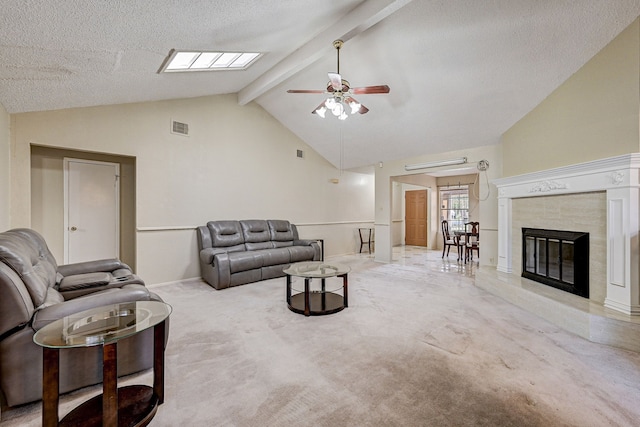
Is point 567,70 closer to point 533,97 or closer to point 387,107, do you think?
point 533,97

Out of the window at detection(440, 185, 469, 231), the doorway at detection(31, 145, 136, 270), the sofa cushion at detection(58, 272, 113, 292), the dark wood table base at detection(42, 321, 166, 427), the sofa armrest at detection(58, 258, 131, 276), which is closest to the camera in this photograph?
the dark wood table base at detection(42, 321, 166, 427)

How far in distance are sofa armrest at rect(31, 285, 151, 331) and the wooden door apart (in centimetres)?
861

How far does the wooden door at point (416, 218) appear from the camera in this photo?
9.17m

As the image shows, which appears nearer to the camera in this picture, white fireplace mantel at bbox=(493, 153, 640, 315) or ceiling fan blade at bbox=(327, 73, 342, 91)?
white fireplace mantel at bbox=(493, 153, 640, 315)

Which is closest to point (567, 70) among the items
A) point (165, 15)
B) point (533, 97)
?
point (533, 97)

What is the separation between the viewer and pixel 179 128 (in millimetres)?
4516

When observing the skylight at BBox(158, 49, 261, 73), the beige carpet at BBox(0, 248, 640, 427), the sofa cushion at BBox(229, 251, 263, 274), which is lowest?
the beige carpet at BBox(0, 248, 640, 427)

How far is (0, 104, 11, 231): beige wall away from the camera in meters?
2.79

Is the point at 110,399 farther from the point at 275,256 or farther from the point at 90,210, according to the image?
the point at 90,210

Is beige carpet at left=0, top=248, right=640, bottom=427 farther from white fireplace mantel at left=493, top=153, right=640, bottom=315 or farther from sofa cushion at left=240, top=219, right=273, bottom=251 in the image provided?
sofa cushion at left=240, top=219, right=273, bottom=251

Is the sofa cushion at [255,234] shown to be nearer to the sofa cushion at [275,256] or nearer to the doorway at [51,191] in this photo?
the sofa cushion at [275,256]

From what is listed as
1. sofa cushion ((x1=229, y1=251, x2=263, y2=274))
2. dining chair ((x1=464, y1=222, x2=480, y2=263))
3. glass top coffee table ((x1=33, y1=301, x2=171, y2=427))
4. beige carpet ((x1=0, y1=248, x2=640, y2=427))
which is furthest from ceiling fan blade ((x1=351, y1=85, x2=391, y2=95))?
dining chair ((x1=464, y1=222, x2=480, y2=263))

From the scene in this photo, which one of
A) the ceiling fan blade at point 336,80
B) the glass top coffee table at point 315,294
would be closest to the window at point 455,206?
the glass top coffee table at point 315,294

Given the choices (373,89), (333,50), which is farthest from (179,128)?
(373,89)
